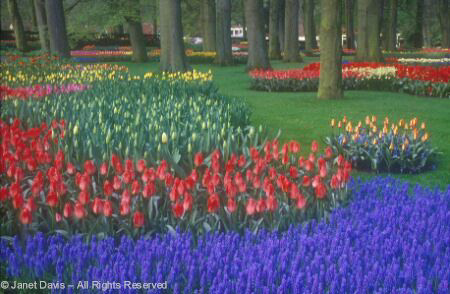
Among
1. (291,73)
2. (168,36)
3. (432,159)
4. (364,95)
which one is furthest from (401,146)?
(168,36)

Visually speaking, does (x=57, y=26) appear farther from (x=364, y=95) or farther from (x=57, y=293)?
(x=57, y=293)

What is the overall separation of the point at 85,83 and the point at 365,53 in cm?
1564

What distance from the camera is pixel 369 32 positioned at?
24078 mm

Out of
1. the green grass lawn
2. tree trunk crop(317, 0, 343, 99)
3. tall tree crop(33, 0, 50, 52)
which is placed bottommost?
the green grass lawn

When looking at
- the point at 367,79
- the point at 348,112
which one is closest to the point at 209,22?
the point at 367,79

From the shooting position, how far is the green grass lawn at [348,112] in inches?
365

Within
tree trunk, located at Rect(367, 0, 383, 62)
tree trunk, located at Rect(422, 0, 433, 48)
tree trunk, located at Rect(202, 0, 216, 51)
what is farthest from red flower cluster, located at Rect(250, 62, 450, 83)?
tree trunk, located at Rect(422, 0, 433, 48)

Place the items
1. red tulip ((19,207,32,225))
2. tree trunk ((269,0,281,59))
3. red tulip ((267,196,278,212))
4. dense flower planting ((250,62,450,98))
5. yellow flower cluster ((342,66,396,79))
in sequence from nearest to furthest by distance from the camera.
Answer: red tulip ((19,207,32,225)) < red tulip ((267,196,278,212)) < dense flower planting ((250,62,450,98)) < yellow flower cluster ((342,66,396,79)) < tree trunk ((269,0,281,59))

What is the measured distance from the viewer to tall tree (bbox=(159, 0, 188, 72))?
20.1m

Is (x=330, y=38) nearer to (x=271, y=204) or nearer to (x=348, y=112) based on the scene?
(x=348, y=112)

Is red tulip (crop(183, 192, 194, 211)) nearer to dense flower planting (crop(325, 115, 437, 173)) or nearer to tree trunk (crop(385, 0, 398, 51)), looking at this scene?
dense flower planting (crop(325, 115, 437, 173))

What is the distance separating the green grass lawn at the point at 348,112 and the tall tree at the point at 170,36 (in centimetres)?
294

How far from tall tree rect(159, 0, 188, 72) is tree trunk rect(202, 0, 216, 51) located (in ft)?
56.5

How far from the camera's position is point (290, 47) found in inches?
1239
